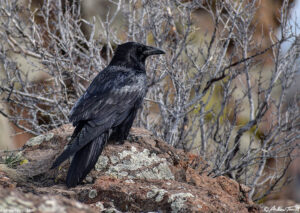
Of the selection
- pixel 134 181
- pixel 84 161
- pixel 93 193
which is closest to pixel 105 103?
pixel 84 161

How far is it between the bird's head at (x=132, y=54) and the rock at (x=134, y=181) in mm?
990

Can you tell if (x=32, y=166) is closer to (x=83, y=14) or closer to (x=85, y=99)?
(x=85, y=99)

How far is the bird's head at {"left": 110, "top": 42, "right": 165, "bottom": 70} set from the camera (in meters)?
5.95

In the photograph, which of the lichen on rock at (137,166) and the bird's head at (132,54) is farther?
the bird's head at (132,54)

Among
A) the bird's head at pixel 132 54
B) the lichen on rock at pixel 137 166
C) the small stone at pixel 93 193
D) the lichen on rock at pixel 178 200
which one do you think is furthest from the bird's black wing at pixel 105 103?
the lichen on rock at pixel 178 200

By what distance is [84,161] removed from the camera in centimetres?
441

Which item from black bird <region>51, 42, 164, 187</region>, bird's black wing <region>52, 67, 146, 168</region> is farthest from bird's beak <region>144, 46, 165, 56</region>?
bird's black wing <region>52, 67, 146, 168</region>

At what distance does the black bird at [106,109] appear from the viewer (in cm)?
443

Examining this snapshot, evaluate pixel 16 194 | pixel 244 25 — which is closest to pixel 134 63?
pixel 244 25

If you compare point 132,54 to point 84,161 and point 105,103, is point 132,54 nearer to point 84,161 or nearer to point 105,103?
point 105,103

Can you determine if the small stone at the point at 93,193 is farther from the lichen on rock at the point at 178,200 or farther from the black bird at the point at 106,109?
the lichen on rock at the point at 178,200

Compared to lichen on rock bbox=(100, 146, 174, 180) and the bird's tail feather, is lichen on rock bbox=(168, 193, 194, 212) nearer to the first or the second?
lichen on rock bbox=(100, 146, 174, 180)

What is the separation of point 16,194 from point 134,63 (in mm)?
3785

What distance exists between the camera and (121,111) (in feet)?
17.2
